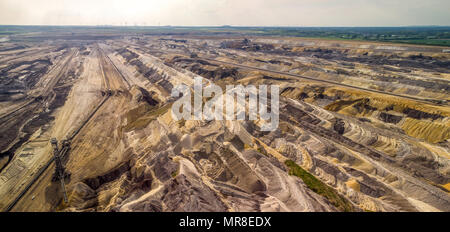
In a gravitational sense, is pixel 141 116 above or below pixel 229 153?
above

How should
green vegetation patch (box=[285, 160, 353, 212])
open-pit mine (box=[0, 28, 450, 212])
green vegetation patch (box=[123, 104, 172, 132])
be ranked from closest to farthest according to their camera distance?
green vegetation patch (box=[285, 160, 353, 212]) < open-pit mine (box=[0, 28, 450, 212]) < green vegetation patch (box=[123, 104, 172, 132])

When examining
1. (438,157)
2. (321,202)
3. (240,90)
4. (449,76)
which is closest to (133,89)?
(240,90)

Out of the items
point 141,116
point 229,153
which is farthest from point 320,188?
point 141,116

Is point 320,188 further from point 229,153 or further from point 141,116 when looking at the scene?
point 141,116

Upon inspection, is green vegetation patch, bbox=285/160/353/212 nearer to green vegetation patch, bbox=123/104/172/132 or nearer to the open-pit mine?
the open-pit mine

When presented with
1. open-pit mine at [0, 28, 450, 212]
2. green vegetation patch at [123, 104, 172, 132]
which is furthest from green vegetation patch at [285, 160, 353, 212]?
green vegetation patch at [123, 104, 172, 132]

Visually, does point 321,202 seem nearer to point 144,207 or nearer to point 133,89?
point 144,207

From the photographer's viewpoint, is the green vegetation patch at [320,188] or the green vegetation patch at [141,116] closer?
the green vegetation patch at [320,188]

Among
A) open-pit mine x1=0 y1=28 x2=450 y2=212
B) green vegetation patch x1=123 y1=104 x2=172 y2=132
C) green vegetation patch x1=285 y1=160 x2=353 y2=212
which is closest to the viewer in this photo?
green vegetation patch x1=285 y1=160 x2=353 y2=212

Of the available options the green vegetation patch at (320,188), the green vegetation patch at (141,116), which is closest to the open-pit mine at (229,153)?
the green vegetation patch at (320,188)

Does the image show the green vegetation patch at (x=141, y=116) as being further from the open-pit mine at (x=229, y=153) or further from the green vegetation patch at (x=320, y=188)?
the green vegetation patch at (x=320, y=188)
